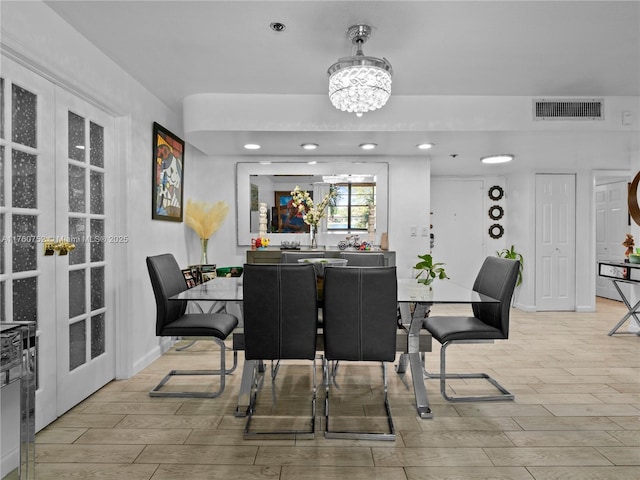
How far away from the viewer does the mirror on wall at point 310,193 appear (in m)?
4.98

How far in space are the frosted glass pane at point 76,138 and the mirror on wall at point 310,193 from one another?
2.36m

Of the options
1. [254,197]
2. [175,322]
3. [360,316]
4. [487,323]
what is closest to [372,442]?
[360,316]

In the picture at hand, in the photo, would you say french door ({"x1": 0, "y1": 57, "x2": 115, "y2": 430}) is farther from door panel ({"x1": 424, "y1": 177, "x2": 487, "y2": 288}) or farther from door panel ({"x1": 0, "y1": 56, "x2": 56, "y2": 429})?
door panel ({"x1": 424, "y1": 177, "x2": 487, "y2": 288})

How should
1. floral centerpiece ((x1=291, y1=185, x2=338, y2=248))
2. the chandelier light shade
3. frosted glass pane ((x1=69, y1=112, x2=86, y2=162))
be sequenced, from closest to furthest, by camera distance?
the chandelier light shade < frosted glass pane ((x1=69, y1=112, x2=86, y2=162)) < floral centerpiece ((x1=291, y1=185, x2=338, y2=248))

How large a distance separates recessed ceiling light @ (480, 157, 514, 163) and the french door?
4039 mm

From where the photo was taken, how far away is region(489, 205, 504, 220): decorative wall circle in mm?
6312

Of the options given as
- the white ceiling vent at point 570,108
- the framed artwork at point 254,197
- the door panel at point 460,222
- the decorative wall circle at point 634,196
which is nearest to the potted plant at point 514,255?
the door panel at point 460,222

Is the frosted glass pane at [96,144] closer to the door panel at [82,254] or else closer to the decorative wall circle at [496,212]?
the door panel at [82,254]

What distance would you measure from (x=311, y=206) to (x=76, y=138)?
103 inches

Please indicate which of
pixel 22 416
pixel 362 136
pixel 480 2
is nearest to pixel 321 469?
pixel 22 416

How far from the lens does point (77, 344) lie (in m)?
2.64

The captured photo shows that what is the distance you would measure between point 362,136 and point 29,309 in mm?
2894

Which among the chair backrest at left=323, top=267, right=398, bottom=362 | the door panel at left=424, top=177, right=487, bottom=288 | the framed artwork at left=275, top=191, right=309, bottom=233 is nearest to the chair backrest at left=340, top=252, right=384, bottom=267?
the framed artwork at left=275, top=191, right=309, bottom=233

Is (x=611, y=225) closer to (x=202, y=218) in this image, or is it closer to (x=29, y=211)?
(x=202, y=218)
